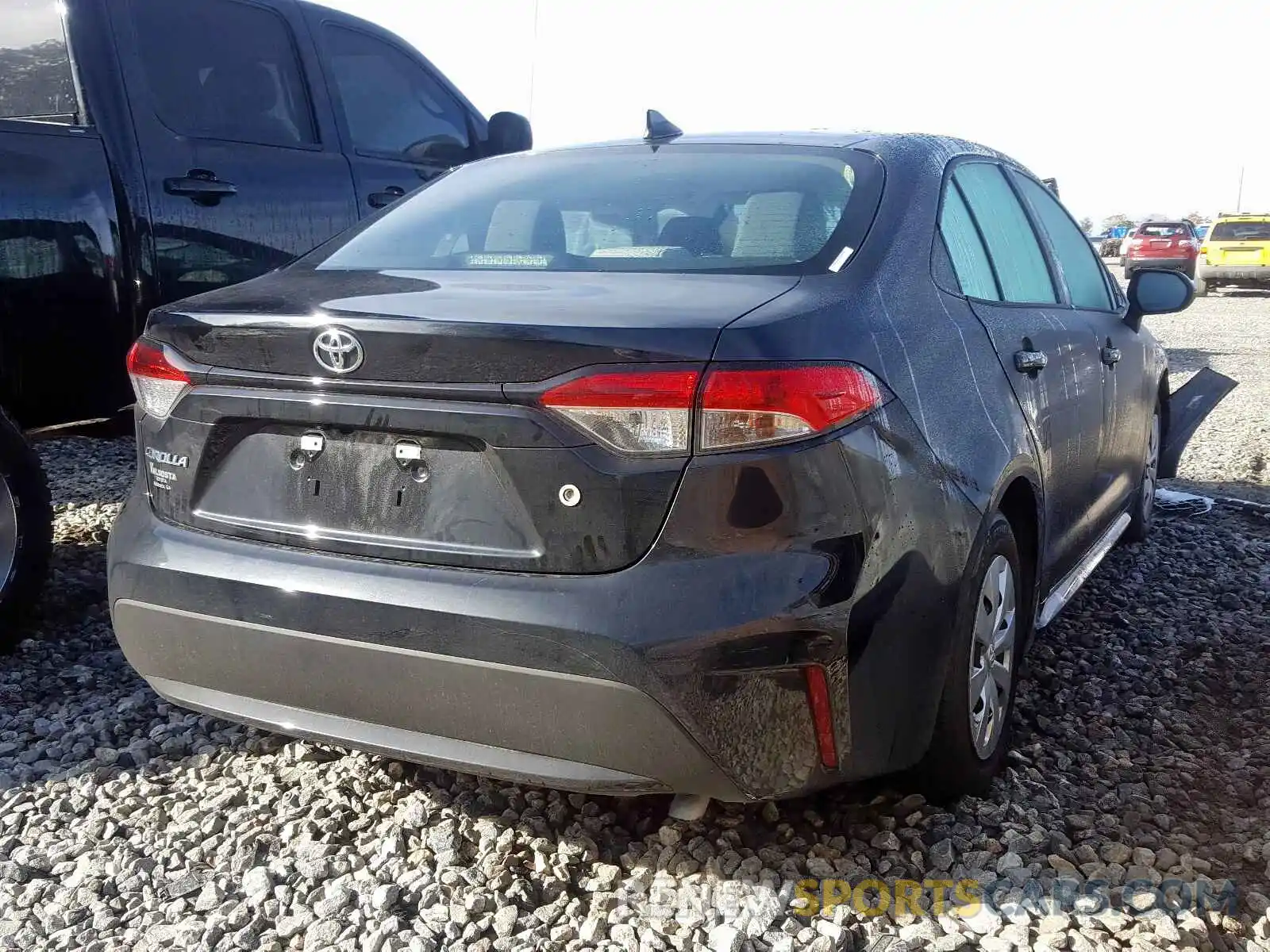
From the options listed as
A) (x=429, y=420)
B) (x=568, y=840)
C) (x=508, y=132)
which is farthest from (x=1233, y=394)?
(x=429, y=420)

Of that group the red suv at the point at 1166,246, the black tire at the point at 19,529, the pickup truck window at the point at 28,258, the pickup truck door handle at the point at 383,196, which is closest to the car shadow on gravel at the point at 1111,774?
the black tire at the point at 19,529

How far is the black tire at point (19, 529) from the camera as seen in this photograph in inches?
138

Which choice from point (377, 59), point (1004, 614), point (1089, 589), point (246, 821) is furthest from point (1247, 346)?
point (246, 821)

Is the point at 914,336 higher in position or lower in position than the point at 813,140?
lower

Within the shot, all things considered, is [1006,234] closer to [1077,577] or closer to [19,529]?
[1077,577]

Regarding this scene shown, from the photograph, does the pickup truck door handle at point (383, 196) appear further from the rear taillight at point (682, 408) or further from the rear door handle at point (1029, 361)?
the rear taillight at point (682, 408)

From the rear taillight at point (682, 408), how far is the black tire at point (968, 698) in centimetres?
63

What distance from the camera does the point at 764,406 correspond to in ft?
6.60

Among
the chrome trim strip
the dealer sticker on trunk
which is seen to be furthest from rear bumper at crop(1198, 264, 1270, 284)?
the dealer sticker on trunk

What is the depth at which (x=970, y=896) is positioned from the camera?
241 centimetres

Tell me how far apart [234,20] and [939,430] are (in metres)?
3.44

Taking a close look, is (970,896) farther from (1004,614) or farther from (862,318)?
(862,318)

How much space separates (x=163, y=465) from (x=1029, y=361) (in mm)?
1982

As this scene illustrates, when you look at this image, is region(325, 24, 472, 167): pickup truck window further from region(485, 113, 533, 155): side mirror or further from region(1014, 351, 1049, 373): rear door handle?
region(1014, 351, 1049, 373): rear door handle
